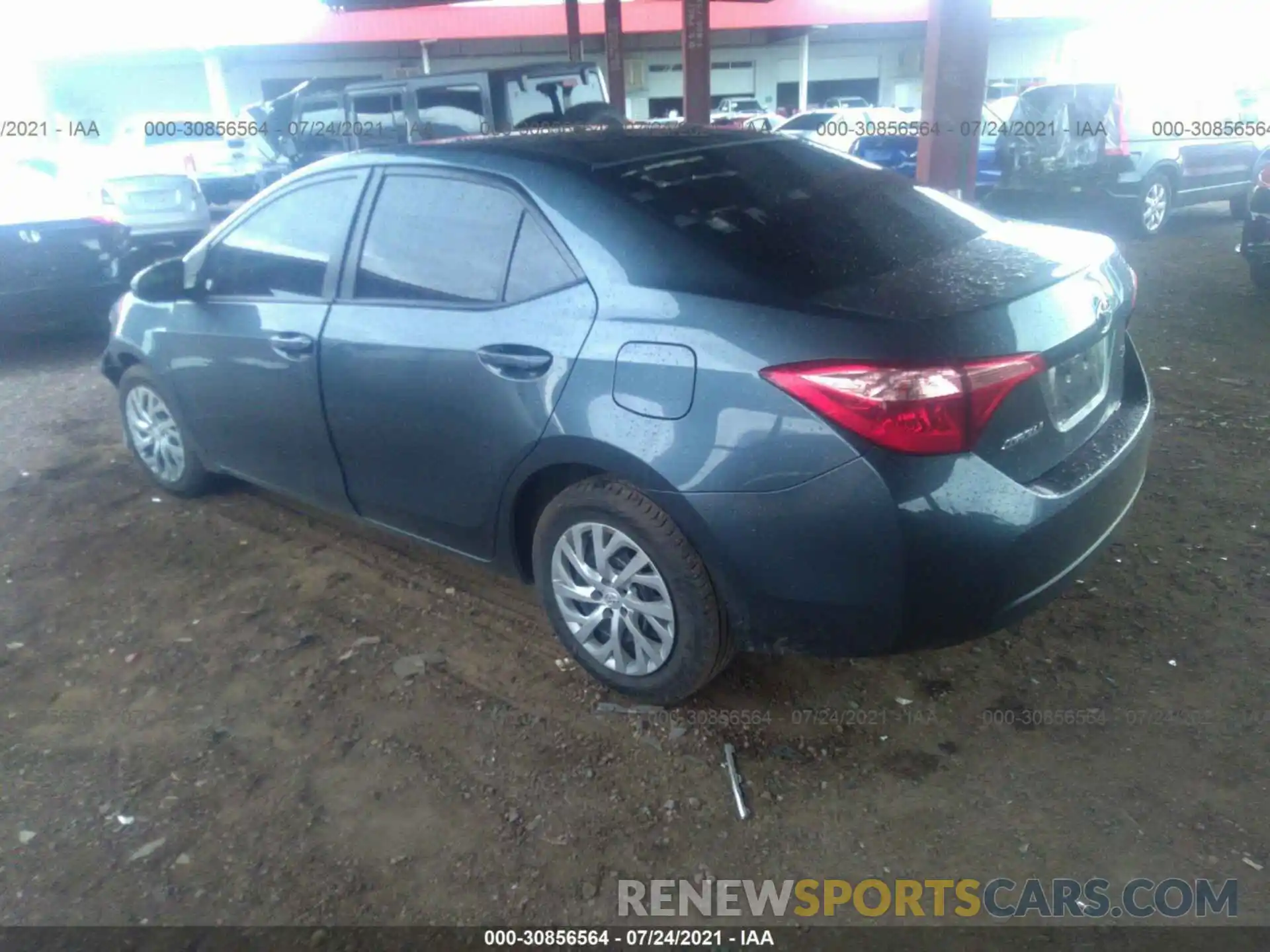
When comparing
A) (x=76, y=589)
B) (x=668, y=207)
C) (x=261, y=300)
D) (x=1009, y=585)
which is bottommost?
(x=76, y=589)

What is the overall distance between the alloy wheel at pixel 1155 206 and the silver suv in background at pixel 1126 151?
0.03ft

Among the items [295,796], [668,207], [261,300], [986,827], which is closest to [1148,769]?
[986,827]

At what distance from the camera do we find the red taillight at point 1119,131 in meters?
9.84

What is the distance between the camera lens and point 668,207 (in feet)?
9.04

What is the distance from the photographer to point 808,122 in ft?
65.6

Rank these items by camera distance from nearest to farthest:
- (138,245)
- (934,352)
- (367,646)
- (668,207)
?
1. (934,352)
2. (668,207)
3. (367,646)
4. (138,245)

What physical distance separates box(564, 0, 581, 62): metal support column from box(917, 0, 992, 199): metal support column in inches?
294

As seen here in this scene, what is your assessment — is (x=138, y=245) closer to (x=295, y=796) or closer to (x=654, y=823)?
(x=295, y=796)

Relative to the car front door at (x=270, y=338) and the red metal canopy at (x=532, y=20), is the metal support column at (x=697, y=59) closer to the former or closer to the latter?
the car front door at (x=270, y=338)

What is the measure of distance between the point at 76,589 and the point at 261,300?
145cm

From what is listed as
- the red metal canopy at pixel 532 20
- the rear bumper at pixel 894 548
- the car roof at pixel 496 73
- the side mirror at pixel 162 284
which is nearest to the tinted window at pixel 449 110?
the car roof at pixel 496 73

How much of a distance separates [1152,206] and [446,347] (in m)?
9.78

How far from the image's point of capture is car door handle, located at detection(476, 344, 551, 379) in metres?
2.76

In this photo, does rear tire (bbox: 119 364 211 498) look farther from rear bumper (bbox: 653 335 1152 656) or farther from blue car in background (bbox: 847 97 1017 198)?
blue car in background (bbox: 847 97 1017 198)
